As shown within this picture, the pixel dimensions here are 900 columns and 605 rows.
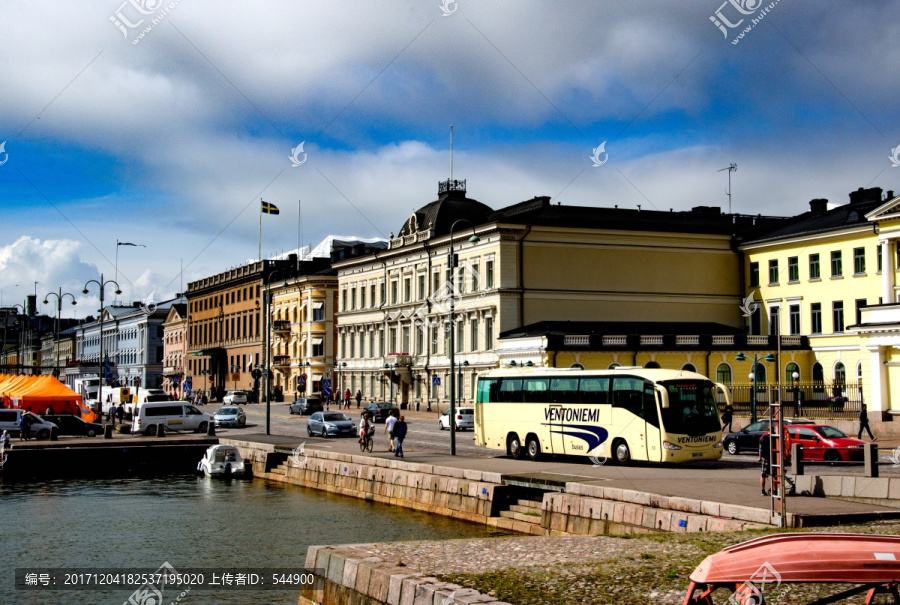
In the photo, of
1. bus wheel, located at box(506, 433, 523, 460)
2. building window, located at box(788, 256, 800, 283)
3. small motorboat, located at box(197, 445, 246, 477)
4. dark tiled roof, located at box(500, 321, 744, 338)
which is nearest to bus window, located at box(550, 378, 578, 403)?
bus wheel, located at box(506, 433, 523, 460)

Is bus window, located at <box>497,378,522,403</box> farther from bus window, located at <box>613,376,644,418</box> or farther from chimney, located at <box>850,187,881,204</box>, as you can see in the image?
chimney, located at <box>850,187,881,204</box>

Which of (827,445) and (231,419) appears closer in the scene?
(827,445)

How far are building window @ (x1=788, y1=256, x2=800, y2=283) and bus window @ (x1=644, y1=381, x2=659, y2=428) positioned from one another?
46.6 metres

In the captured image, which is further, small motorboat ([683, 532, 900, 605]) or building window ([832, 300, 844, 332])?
building window ([832, 300, 844, 332])

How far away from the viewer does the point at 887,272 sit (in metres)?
63.4

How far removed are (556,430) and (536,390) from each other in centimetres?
182

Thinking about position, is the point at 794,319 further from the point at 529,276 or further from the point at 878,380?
the point at 878,380

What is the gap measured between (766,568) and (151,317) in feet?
532

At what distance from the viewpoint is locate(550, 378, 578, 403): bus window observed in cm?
3481

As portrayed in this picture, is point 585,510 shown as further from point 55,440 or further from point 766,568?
point 55,440

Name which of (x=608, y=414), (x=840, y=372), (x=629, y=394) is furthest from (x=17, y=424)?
(x=840, y=372)

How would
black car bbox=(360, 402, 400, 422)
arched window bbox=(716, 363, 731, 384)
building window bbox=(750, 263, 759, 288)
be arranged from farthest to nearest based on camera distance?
building window bbox=(750, 263, 759, 288) < arched window bbox=(716, 363, 731, 384) < black car bbox=(360, 402, 400, 422)

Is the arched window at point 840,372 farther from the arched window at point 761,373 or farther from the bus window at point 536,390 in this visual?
the bus window at point 536,390

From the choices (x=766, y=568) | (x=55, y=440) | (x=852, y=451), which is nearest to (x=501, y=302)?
(x=55, y=440)
